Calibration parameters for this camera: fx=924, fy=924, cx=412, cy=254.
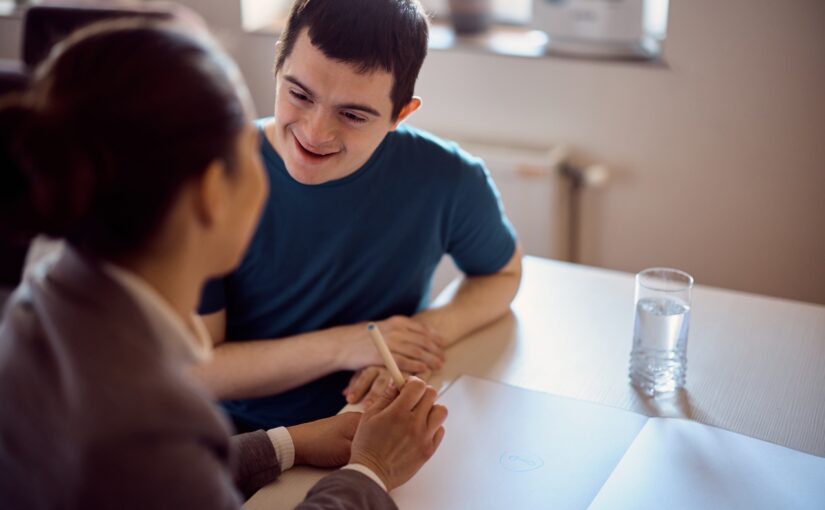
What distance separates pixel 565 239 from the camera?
7.84 ft

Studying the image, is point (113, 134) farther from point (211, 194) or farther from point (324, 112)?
point (324, 112)

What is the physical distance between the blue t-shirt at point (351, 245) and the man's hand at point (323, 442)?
247 millimetres

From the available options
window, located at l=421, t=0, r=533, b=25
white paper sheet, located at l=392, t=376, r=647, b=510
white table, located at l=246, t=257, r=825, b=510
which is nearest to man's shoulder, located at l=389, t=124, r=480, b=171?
white table, located at l=246, t=257, r=825, b=510

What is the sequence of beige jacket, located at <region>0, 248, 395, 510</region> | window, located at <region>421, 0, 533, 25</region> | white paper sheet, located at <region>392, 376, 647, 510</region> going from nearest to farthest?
beige jacket, located at <region>0, 248, 395, 510</region> < white paper sheet, located at <region>392, 376, 647, 510</region> < window, located at <region>421, 0, 533, 25</region>

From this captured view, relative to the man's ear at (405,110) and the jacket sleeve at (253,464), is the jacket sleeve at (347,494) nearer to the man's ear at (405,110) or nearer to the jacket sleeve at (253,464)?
the jacket sleeve at (253,464)

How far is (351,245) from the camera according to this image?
1.34m

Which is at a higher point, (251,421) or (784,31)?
(784,31)

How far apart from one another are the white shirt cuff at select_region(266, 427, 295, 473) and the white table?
0.04 feet

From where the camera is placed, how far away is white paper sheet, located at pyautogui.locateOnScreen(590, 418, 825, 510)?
37.7 inches

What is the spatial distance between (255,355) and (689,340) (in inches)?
24.2

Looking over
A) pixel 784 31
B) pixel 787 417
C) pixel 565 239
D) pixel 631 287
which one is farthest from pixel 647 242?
pixel 787 417

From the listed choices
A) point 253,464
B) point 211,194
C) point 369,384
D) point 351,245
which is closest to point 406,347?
point 369,384

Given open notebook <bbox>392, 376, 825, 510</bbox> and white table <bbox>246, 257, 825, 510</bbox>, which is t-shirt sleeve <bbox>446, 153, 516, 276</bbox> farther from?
open notebook <bbox>392, 376, 825, 510</bbox>

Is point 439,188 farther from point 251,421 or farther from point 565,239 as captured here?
point 565,239
